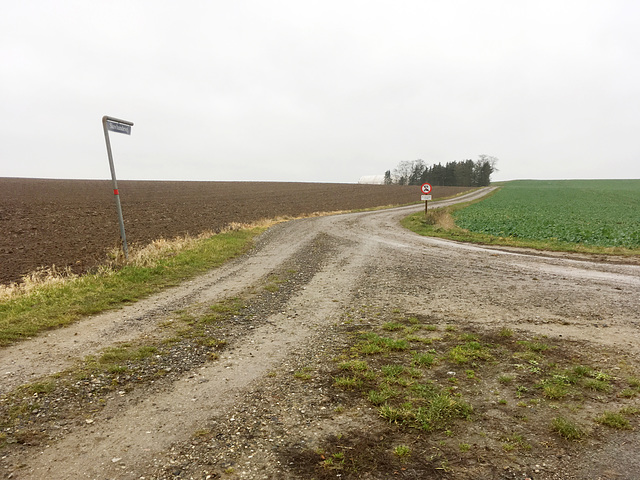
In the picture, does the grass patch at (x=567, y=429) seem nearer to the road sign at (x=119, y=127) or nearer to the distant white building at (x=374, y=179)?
the road sign at (x=119, y=127)

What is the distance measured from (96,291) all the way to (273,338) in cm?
576

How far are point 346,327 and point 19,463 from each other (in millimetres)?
5096

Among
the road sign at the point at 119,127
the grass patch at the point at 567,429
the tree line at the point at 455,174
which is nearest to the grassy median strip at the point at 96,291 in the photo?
the road sign at the point at 119,127

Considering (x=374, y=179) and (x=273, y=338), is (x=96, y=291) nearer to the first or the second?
(x=273, y=338)

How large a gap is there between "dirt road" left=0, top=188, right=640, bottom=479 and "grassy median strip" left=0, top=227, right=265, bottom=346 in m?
0.54

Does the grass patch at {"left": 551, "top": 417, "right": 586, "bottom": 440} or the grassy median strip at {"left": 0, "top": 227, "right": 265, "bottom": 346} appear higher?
the grassy median strip at {"left": 0, "top": 227, "right": 265, "bottom": 346}

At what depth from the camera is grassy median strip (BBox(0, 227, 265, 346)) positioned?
6981mm

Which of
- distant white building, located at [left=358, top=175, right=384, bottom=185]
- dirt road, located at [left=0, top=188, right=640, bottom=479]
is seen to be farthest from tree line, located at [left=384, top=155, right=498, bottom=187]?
dirt road, located at [left=0, top=188, right=640, bottom=479]

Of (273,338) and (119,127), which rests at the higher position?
(119,127)

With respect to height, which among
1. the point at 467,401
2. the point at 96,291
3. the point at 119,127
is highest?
the point at 119,127

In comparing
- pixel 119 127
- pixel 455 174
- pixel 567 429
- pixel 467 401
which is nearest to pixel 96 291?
pixel 119 127

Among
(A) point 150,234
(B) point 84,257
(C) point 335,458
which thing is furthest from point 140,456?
(A) point 150,234

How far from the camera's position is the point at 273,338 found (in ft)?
21.5

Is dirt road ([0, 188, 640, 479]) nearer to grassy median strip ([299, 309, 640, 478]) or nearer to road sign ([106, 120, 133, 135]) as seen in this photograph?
grassy median strip ([299, 309, 640, 478])
